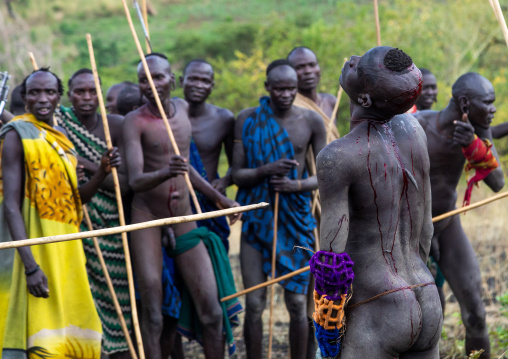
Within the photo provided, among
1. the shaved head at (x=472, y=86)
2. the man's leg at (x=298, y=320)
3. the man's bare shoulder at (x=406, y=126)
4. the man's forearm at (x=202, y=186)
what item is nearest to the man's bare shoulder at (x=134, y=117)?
the man's forearm at (x=202, y=186)

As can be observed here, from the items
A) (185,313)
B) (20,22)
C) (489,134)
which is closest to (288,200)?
(185,313)

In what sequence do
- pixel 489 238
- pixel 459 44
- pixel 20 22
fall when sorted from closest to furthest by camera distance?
pixel 489 238
pixel 459 44
pixel 20 22

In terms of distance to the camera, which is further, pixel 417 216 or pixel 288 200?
pixel 288 200

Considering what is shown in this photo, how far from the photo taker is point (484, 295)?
25.6 ft

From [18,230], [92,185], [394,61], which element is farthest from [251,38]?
[394,61]

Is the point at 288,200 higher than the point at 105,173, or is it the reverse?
the point at 105,173

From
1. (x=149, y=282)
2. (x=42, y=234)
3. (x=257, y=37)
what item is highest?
(x=257, y=37)

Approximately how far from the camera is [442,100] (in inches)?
509

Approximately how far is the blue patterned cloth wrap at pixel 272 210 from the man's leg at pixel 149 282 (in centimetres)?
72

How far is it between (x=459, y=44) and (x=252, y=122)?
1138 centimetres

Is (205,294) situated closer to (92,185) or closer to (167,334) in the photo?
(167,334)

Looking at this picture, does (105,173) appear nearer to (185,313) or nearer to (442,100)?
(185,313)

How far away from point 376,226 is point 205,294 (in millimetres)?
2493

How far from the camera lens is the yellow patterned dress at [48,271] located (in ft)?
15.4
